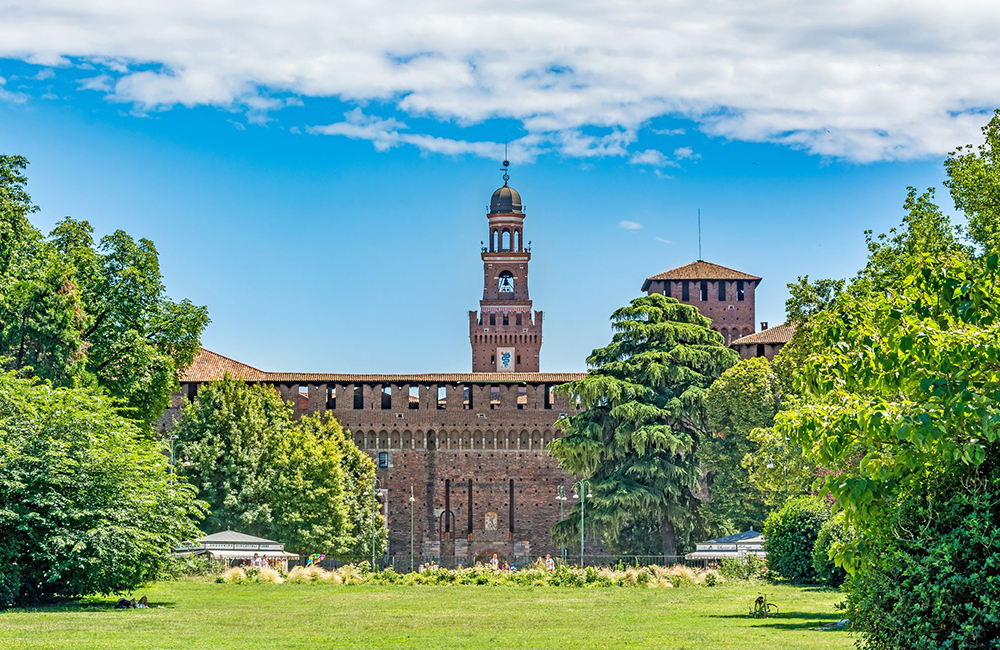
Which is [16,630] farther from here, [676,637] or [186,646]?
[676,637]

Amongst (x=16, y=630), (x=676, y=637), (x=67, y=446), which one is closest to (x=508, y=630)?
(x=676, y=637)

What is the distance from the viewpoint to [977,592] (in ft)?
33.4

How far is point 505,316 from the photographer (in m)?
85.1

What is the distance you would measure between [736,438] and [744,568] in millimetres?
9096

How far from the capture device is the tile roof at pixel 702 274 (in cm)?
6819

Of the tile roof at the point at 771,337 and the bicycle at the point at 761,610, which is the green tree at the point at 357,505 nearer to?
the tile roof at the point at 771,337

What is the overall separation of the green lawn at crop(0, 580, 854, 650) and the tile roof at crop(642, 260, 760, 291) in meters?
38.9

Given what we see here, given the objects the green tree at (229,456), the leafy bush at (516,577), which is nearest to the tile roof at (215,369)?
the green tree at (229,456)

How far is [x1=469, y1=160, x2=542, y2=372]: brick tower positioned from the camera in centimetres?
8494

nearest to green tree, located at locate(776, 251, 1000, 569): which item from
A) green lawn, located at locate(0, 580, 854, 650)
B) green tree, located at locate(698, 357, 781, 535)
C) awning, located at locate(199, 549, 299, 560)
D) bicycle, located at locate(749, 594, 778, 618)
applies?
green lawn, located at locate(0, 580, 854, 650)

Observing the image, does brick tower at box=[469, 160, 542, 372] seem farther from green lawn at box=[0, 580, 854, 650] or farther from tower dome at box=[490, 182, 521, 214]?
green lawn at box=[0, 580, 854, 650]

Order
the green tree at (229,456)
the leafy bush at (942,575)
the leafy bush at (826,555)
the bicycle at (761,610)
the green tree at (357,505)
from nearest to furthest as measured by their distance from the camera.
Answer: the leafy bush at (942,575), the bicycle at (761,610), the leafy bush at (826,555), the green tree at (229,456), the green tree at (357,505)

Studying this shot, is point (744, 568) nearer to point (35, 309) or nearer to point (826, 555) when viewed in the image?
point (826, 555)

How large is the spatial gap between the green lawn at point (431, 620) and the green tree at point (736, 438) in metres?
12.2
